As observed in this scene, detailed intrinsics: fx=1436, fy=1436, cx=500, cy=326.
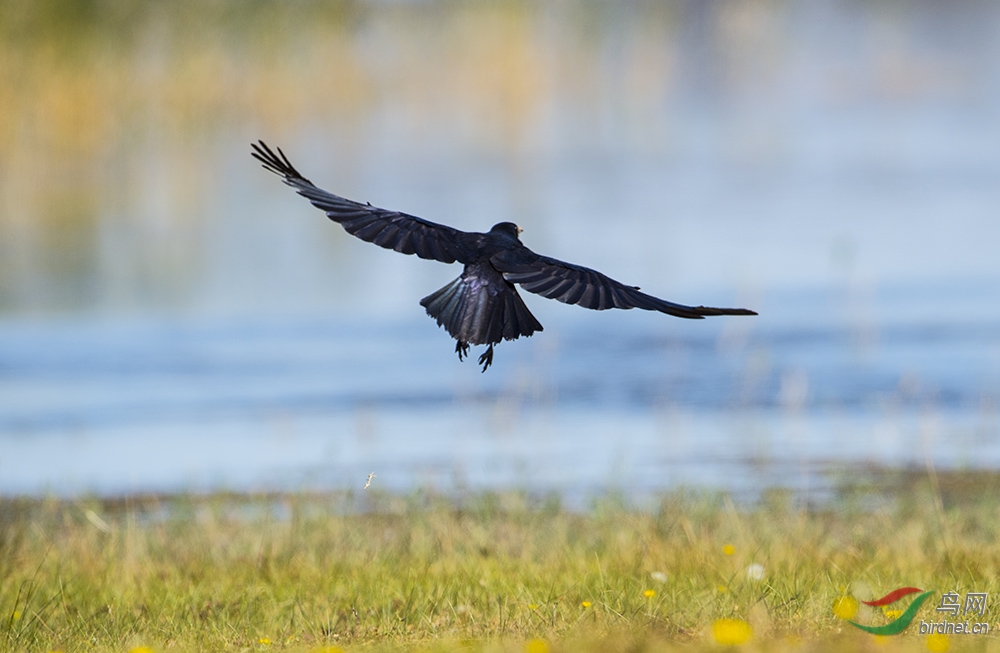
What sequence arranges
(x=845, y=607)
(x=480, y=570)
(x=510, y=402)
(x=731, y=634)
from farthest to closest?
(x=510, y=402)
(x=480, y=570)
(x=845, y=607)
(x=731, y=634)

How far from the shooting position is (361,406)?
10945 millimetres

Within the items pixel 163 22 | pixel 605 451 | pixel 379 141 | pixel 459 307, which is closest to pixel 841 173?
pixel 379 141

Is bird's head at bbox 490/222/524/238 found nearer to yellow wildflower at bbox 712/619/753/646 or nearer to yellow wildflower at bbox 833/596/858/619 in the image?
yellow wildflower at bbox 833/596/858/619

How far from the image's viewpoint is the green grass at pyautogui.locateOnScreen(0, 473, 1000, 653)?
445 cm

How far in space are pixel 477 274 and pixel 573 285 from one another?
1.30 ft

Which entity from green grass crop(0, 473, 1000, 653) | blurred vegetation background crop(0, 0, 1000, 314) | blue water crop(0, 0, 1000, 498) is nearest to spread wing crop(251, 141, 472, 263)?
green grass crop(0, 473, 1000, 653)

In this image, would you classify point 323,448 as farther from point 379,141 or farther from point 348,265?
point 379,141

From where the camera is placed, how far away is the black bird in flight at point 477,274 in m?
4.25

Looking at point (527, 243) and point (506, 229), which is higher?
point (527, 243)

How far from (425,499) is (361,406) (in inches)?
125

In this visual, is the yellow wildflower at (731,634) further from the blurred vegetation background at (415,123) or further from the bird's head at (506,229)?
the blurred vegetation background at (415,123)

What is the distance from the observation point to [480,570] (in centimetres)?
551

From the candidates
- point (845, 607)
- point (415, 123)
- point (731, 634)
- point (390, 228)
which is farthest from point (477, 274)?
point (415, 123)

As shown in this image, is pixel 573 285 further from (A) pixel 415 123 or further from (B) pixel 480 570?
(A) pixel 415 123
